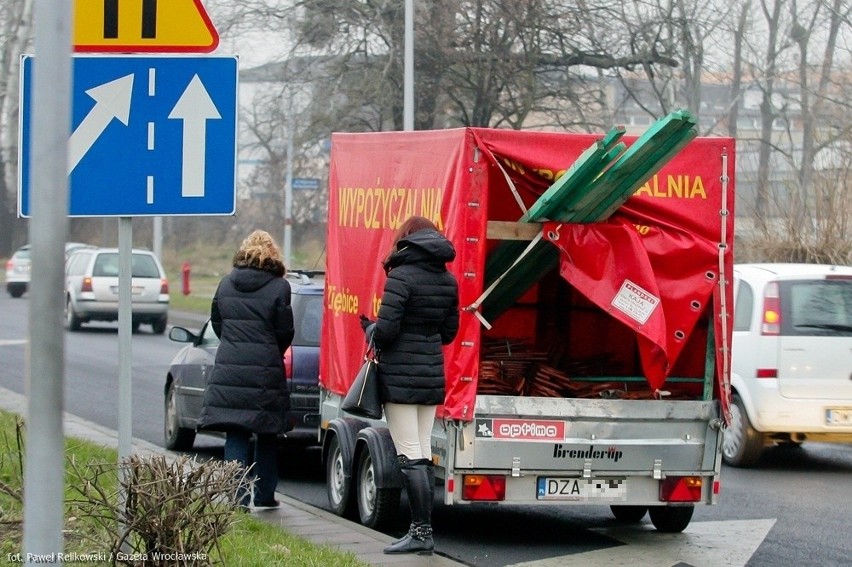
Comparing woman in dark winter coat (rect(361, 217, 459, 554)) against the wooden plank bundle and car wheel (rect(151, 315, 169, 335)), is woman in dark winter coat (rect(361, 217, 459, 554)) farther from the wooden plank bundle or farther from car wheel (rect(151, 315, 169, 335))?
car wheel (rect(151, 315, 169, 335))

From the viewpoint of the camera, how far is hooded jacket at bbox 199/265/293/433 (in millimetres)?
8797

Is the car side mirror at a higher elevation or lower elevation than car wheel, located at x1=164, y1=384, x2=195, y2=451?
higher

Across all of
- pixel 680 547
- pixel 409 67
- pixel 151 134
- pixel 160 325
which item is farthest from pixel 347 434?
pixel 160 325

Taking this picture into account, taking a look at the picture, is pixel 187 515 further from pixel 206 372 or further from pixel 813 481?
pixel 813 481

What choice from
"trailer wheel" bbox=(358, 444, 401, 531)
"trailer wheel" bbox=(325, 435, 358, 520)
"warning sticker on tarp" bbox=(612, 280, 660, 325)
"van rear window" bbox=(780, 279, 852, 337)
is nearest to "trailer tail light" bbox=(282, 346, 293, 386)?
"trailer wheel" bbox=(325, 435, 358, 520)

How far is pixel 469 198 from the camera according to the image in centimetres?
786

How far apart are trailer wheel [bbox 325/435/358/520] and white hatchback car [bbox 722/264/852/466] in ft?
14.4

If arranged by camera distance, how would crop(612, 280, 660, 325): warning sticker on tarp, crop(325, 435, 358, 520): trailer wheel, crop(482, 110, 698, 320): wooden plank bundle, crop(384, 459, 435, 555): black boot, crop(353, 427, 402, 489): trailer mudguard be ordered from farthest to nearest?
crop(325, 435, 358, 520): trailer wheel < crop(353, 427, 402, 489): trailer mudguard < crop(612, 280, 660, 325): warning sticker on tarp < crop(384, 459, 435, 555): black boot < crop(482, 110, 698, 320): wooden plank bundle

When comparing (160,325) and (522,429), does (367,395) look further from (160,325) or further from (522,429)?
(160,325)

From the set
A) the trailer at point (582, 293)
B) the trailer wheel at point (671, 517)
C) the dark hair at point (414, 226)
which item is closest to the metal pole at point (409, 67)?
the trailer at point (582, 293)

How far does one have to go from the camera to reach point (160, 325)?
29.2 m

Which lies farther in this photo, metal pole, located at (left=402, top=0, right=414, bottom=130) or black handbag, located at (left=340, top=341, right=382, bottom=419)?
metal pole, located at (left=402, top=0, right=414, bottom=130)

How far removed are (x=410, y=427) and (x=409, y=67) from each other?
16589mm

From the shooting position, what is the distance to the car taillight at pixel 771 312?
39.3ft
